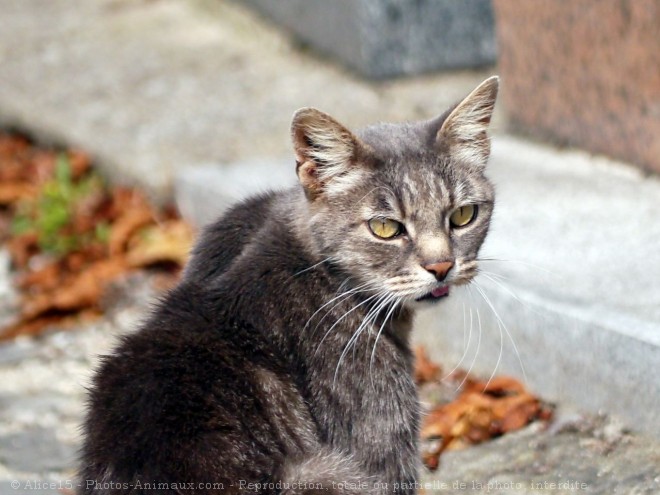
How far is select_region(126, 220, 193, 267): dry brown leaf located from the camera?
5039 mm

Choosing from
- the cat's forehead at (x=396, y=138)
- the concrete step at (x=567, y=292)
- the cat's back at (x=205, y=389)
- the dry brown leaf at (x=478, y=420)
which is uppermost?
the cat's forehead at (x=396, y=138)

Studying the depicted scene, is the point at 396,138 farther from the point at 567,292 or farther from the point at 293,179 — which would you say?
the point at 293,179

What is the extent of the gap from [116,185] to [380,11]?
1670 mm

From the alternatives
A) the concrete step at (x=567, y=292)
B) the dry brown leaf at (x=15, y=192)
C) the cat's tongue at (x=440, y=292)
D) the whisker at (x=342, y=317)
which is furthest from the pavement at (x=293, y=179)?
the whisker at (x=342, y=317)

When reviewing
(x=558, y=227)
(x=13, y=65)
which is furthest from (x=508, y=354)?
(x=13, y=65)

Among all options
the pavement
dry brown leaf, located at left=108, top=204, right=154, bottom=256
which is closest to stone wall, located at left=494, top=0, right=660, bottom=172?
the pavement

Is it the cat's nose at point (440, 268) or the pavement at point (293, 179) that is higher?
the cat's nose at point (440, 268)

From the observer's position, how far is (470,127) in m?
3.18

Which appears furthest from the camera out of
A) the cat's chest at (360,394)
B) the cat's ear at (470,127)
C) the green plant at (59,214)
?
the green plant at (59,214)

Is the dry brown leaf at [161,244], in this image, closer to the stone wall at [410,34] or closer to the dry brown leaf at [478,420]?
the stone wall at [410,34]

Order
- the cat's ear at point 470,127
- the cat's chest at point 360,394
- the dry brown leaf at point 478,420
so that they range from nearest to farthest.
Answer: the cat's chest at point 360,394, the cat's ear at point 470,127, the dry brown leaf at point 478,420

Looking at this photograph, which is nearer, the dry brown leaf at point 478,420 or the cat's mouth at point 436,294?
the cat's mouth at point 436,294

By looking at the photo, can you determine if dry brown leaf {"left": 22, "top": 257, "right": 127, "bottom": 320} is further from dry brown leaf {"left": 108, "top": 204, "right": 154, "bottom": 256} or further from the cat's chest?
the cat's chest

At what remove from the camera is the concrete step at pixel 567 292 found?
11.0 ft
